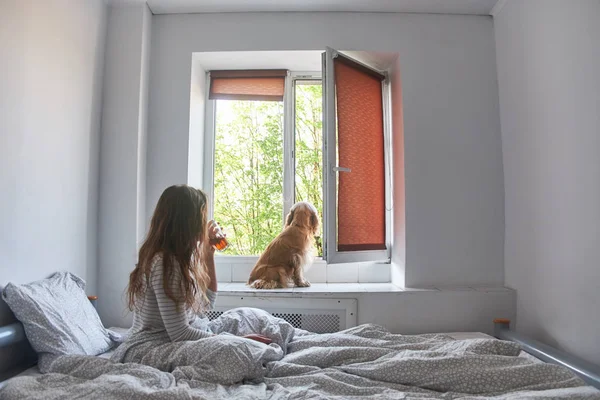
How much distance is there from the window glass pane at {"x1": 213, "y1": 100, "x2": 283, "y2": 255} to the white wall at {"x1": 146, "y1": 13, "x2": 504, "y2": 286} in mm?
451

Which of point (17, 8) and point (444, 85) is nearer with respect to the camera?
point (17, 8)

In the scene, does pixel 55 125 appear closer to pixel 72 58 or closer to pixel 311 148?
pixel 72 58

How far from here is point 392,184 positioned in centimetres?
292

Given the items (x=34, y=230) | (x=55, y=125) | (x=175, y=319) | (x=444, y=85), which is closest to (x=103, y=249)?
(x=34, y=230)

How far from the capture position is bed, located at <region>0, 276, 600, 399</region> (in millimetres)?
1218

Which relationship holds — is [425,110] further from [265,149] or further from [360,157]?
[265,149]

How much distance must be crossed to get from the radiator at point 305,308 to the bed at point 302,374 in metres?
0.83

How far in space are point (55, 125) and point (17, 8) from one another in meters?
0.52

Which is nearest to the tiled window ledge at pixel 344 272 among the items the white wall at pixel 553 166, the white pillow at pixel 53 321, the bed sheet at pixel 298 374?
the white wall at pixel 553 166

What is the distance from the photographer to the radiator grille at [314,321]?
8.04 ft

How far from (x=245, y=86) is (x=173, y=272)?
1.97 meters

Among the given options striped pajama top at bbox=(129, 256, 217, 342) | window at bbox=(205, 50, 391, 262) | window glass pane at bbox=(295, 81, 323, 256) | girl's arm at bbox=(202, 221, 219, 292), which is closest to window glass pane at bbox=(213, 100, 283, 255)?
window at bbox=(205, 50, 391, 262)

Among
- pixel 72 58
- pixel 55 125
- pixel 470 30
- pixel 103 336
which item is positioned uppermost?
pixel 470 30

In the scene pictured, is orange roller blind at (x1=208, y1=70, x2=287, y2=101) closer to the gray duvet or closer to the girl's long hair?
the girl's long hair
